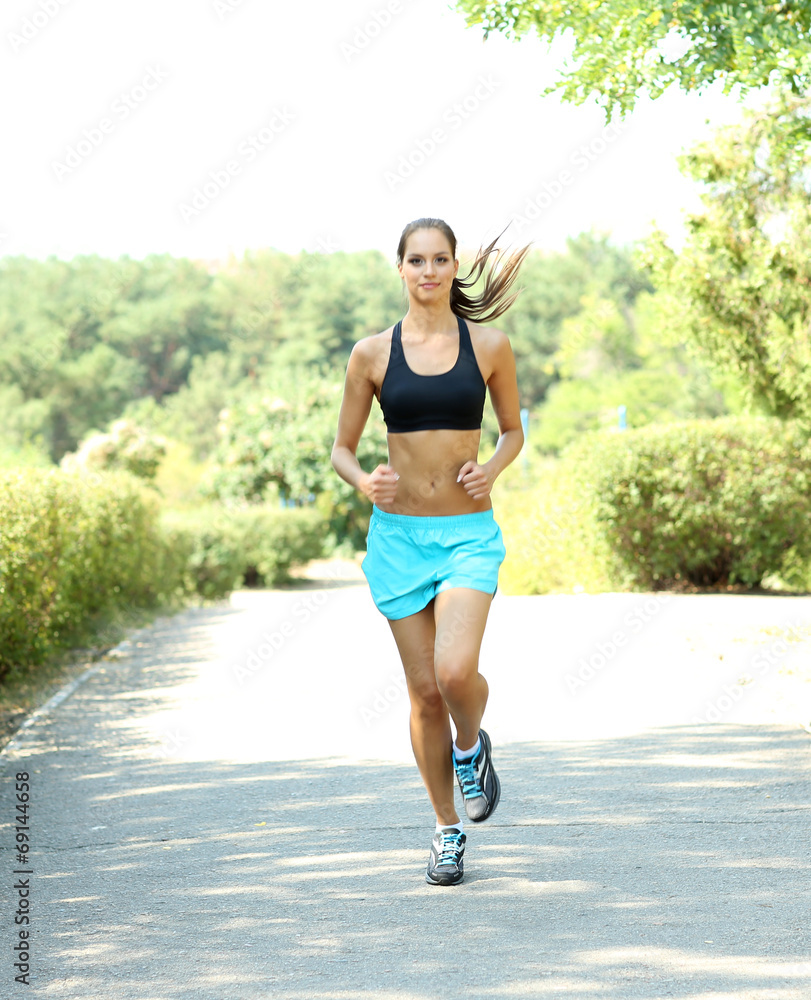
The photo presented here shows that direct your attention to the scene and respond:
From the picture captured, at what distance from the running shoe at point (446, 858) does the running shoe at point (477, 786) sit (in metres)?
0.17

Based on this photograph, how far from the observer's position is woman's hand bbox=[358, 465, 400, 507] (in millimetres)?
3875

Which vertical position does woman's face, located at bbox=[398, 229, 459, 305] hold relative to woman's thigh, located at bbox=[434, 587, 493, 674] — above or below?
above

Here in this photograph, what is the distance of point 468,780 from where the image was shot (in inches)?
165

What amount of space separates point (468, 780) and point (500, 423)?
133cm

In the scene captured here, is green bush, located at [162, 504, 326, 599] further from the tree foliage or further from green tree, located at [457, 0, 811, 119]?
the tree foliage

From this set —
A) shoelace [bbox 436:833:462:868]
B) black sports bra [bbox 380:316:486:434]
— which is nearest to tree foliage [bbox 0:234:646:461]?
black sports bra [bbox 380:316:486:434]

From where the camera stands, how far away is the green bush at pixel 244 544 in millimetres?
22234

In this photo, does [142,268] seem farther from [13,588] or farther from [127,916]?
[127,916]

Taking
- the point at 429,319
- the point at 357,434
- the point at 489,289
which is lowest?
the point at 357,434

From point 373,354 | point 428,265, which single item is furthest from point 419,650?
point 428,265

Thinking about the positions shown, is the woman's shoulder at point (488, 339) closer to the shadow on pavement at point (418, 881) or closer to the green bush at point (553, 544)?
the shadow on pavement at point (418, 881)

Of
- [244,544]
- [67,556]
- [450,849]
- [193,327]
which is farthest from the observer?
[193,327]

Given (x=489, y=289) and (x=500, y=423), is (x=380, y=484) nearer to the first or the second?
(x=500, y=423)

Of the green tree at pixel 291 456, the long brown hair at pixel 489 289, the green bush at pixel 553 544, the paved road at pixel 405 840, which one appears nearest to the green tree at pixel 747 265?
the green bush at pixel 553 544
